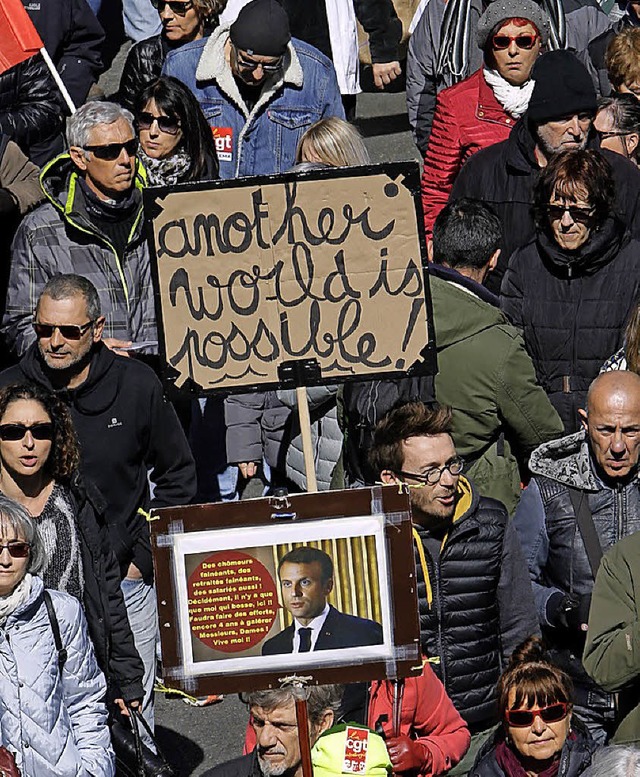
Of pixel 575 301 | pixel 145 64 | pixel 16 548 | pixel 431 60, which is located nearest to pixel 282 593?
pixel 16 548

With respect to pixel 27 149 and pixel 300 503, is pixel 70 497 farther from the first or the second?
pixel 27 149

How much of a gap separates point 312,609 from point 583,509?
140cm

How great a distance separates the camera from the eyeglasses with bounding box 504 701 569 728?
491 centimetres

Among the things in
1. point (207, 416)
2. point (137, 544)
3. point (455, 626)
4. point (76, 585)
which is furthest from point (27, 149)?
point (455, 626)

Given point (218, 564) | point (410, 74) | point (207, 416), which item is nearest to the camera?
point (218, 564)

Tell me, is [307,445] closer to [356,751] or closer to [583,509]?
[356,751]

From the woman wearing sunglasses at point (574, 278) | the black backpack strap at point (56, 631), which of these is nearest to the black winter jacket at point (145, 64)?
the woman wearing sunglasses at point (574, 278)

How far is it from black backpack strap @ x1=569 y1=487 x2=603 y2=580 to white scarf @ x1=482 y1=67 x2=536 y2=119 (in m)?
2.91

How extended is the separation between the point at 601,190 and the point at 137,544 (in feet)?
7.17

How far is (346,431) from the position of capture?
20.2 feet

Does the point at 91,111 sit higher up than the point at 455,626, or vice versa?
the point at 91,111

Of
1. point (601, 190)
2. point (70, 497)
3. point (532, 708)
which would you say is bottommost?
point (532, 708)

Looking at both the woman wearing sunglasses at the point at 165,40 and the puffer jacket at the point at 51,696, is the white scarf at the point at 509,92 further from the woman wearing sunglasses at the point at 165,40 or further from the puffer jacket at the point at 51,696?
the puffer jacket at the point at 51,696

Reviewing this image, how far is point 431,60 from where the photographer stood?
29.5ft
